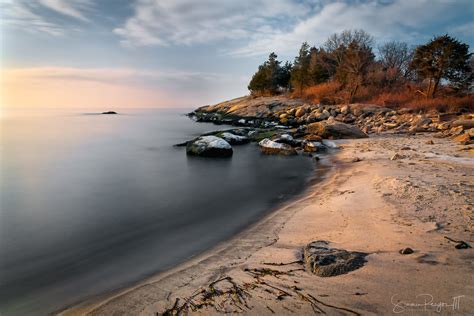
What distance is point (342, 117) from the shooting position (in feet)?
77.4

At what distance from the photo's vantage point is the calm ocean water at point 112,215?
3826mm

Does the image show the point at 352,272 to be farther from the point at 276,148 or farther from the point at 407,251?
the point at 276,148

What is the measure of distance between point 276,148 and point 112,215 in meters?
8.91

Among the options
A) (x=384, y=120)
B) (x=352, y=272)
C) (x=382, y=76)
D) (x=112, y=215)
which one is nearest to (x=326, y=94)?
(x=382, y=76)

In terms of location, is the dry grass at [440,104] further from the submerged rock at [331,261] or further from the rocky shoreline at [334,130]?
the submerged rock at [331,261]

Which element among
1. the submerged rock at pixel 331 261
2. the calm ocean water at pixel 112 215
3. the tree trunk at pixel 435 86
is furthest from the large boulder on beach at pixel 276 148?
the tree trunk at pixel 435 86

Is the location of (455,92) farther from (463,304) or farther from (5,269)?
(5,269)

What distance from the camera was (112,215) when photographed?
6008 mm

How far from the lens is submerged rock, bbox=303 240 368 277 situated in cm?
289

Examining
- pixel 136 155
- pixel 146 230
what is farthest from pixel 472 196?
pixel 136 155

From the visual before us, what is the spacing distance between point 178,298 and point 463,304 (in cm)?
269

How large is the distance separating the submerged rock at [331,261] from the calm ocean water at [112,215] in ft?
6.84

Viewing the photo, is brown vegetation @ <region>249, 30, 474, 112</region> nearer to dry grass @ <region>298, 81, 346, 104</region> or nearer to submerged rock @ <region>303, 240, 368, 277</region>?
dry grass @ <region>298, 81, 346, 104</region>

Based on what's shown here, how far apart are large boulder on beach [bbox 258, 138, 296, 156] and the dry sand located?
6280 mm
